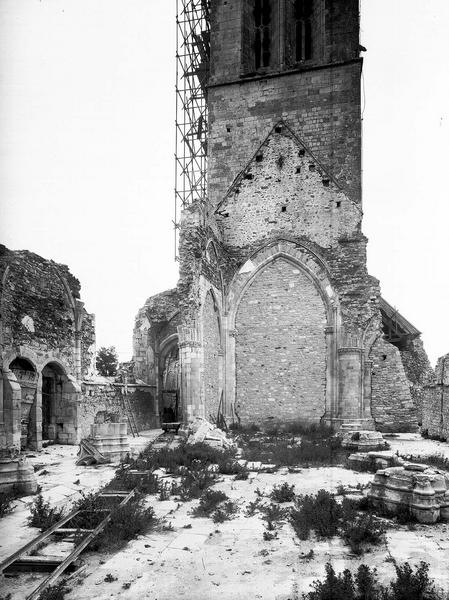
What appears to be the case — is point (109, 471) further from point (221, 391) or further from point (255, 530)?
point (221, 391)

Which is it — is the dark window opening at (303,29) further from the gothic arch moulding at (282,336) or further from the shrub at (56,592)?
the shrub at (56,592)

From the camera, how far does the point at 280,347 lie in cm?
1739

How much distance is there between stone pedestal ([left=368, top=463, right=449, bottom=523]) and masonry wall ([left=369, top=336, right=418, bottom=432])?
1147 centimetres

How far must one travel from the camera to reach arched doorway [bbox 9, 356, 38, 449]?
1187cm

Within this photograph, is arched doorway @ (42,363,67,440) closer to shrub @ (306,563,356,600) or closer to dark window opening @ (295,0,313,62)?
shrub @ (306,563,356,600)

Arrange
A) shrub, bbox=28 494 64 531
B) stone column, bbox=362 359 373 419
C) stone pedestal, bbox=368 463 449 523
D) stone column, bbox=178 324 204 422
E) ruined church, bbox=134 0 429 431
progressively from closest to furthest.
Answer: shrub, bbox=28 494 64 531, stone pedestal, bbox=368 463 449 523, stone column, bbox=178 324 204 422, ruined church, bbox=134 0 429 431, stone column, bbox=362 359 373 419

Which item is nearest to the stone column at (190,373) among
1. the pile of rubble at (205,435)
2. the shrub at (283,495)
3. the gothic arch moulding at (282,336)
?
→ the pile of rubble at (205,435)

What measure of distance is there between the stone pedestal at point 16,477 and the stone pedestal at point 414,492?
16.1ft

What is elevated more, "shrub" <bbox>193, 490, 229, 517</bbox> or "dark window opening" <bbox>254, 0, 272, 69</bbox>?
"dark window opening" <bbox>254, 0, 272, 69</bbox>

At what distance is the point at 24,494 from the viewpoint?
24.2ft

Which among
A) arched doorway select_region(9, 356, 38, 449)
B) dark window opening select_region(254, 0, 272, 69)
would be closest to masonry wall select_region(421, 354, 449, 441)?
arched doorway select_region(9, 356, 38, 449)

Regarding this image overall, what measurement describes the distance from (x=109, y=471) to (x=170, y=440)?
3.61 m

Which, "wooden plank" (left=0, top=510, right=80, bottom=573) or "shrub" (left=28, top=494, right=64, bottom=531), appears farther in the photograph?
"shrub" (left=28, top=494, right=64, bottom=531)

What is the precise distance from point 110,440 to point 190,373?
3.95 metres
